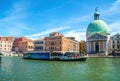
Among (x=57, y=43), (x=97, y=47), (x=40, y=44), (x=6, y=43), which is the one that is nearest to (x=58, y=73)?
(x=57, y=43)

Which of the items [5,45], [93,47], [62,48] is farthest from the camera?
[5,45]

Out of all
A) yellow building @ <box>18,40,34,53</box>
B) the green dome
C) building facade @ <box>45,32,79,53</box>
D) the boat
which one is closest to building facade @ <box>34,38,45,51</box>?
building facade @ <box>45,32,79,53</box>

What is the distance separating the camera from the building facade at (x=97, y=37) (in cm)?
10419

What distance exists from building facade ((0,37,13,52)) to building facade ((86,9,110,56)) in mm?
35070

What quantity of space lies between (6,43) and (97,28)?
132 ft

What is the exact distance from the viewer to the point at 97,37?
346 ft

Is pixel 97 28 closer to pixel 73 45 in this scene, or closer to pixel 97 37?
pixel 97 37

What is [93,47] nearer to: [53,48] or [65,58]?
[53,48]

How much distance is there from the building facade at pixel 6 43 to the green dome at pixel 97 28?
117 feet

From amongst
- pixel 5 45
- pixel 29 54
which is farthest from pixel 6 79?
pixel 5 45

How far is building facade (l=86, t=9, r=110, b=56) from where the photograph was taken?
10419 centimetres

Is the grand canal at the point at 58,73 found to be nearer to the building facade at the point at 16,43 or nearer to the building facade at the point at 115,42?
the building facade at the point at 115,42

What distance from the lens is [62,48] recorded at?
89.8 meters

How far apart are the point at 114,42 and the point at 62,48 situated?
25.7 m
